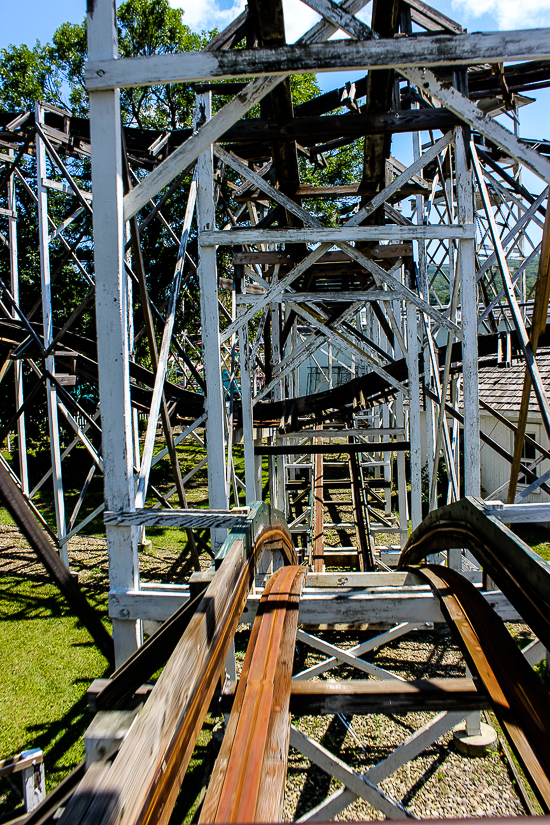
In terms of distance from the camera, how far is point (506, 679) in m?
1.84

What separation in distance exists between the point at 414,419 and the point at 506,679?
439cm

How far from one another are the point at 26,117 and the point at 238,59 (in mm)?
6469

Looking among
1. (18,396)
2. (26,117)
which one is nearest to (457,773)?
(18,396)

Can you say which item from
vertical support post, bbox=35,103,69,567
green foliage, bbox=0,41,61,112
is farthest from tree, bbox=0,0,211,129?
vertical support post, bbox=35,103,69,567

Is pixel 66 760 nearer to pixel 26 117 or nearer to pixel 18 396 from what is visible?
pixel 18 396

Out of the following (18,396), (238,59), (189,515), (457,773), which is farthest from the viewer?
(18,396)

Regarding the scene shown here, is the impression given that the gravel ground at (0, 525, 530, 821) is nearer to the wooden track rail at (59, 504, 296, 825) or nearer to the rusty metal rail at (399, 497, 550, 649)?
the rusty metal rail at (399, 497, 550, 649)

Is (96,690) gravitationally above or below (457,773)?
above

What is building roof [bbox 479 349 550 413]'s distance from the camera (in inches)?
390

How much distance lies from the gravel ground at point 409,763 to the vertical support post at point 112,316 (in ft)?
8.68

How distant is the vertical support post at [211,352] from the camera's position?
4.30 m

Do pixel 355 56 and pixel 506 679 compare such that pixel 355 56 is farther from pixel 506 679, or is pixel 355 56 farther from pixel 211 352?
pixel 506 679

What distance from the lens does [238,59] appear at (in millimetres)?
2350

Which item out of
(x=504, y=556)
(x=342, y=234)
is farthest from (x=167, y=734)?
(x=342, y=234)
